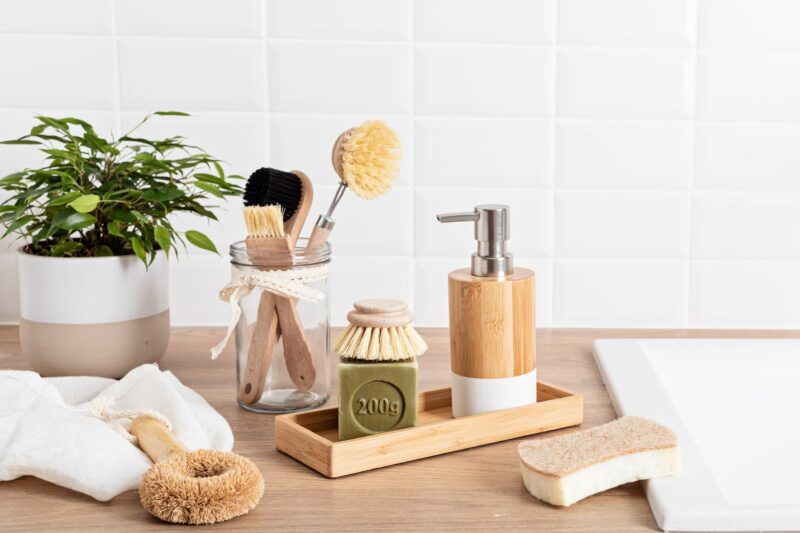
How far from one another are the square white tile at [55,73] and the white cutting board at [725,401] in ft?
2.70

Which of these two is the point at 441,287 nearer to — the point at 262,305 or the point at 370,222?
the point at 370,222

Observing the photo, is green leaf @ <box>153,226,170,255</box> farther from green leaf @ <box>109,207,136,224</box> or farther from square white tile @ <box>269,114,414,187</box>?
square white tile @ <box>269,114,414,187</box>

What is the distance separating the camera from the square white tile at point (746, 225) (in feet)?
4.70

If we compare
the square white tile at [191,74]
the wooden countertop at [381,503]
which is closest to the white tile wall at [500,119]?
the square white tile at [191,74]

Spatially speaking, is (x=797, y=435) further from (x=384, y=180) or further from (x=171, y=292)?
(x=171, y=292)

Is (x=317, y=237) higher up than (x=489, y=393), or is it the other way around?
(x=317, y=237)

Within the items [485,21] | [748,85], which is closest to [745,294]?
[748,85]

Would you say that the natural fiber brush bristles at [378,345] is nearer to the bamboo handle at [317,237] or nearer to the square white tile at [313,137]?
the bamboo handle at [317,237]

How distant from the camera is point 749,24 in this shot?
4.56 feet

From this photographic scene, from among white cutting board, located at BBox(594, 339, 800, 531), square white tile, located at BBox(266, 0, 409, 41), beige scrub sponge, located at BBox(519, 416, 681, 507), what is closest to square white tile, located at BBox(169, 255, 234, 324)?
square white tile, located at BBox(266, 0, 409, 41)

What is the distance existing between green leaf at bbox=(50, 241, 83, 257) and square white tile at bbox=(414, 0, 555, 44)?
58 cm

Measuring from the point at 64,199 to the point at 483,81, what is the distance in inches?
25.1

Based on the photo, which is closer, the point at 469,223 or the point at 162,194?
the point at 162,194

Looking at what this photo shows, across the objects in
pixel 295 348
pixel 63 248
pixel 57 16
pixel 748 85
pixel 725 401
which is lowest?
pixel 725 401
